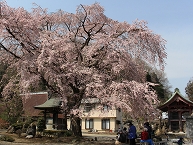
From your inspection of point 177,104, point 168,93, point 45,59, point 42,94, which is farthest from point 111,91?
point 168,93

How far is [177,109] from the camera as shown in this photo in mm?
31875

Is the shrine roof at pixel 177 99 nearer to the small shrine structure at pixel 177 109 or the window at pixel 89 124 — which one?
the small shrine structure at pixel 177 109

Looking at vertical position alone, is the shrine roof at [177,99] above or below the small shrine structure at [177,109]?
above

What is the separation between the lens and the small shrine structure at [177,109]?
102 feet

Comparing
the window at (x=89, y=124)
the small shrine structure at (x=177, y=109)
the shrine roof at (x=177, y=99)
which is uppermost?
the shrine roof at (x=177, y=99)

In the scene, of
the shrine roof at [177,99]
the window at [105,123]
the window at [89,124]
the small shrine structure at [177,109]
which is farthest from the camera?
the window at [89,124]

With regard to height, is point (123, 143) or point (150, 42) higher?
point (150, 42)

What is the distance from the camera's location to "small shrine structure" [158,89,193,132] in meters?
31.1

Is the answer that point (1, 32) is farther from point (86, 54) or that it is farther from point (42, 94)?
point (42, 94)

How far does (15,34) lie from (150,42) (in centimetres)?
842

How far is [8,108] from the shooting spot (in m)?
24.6

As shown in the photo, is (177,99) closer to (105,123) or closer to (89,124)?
(105,123)

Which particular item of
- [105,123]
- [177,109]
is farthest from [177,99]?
[105,123]

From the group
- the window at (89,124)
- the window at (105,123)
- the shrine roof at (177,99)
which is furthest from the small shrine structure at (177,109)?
the window at (89,124)
